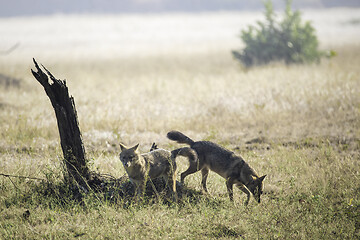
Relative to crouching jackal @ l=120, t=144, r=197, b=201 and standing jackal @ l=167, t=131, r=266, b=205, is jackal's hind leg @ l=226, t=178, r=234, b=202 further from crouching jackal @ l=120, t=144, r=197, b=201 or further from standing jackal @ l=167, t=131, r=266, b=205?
crouching jackal @ l=120, t=144, r=197, b=201

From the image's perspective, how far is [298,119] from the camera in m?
12.0

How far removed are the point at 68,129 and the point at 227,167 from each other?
2.68 m

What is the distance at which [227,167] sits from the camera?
6.51 m

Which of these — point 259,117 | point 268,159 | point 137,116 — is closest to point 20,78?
point 137,116

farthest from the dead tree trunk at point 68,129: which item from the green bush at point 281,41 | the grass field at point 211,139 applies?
the green bush at point 281,41

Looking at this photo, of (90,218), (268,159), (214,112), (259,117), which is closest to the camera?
(90,218)

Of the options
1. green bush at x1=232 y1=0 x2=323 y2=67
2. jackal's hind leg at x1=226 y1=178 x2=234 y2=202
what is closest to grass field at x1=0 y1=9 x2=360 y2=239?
jackal's hind leg at x1=226 y1=178 x2=234 y2=202

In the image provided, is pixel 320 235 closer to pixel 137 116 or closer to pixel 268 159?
pixel 268 159

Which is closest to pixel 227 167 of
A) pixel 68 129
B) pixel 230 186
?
pixel 230 186

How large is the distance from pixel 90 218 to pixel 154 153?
1.49 meters

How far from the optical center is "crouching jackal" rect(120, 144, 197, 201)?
5.92 meters

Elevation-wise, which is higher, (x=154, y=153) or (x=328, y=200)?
(x=154, y=153)

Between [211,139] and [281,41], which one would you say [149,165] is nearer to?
[211,139]

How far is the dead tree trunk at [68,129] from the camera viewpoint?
6207mm
